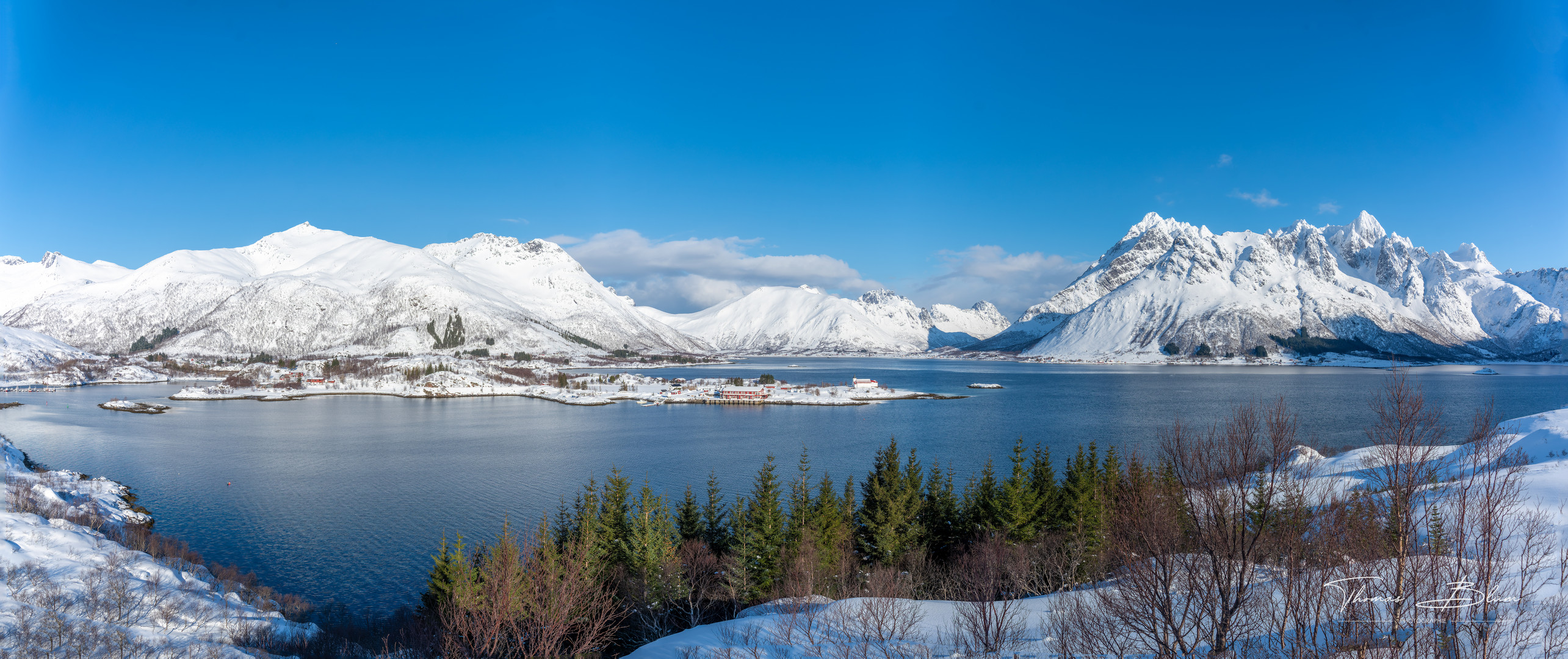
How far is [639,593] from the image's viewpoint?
18.9 m

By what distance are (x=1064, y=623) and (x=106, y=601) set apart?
21437mm

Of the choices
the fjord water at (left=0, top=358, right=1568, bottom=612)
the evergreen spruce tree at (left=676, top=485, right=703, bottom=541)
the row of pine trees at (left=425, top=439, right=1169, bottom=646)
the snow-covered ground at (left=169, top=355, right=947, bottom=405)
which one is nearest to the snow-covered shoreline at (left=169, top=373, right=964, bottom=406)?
the snow-covered ground at (left=169, top=355, right=947, bottom=405)

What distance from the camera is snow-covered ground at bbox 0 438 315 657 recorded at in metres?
14.7

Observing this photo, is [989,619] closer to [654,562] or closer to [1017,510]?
[654,562]

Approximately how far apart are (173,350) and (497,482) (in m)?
201

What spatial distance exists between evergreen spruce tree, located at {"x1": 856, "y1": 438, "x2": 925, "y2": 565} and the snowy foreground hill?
283 inches

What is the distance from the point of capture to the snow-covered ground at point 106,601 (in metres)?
14.7

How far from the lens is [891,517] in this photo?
2334cm

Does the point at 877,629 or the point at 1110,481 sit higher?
the point at 1110,481

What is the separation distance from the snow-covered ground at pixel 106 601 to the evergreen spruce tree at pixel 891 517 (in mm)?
15855

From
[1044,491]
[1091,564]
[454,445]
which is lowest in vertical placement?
[454,445]

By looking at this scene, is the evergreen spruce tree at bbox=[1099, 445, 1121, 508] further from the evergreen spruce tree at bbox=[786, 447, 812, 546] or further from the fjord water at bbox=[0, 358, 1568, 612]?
the fjord water at bbox=[0, 358, 1568, 612]

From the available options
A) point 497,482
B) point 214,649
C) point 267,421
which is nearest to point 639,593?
point 214,649

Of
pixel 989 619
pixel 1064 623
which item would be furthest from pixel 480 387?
pixel 1064 623
